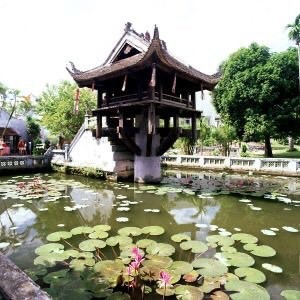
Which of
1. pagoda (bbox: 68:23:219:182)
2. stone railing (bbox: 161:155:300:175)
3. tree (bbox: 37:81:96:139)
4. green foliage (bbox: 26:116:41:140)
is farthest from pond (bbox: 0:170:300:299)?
green foliage (bbox: 26:116:41:140)

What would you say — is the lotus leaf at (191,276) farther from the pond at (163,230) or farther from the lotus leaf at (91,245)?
the lotus leaf at (91,245)

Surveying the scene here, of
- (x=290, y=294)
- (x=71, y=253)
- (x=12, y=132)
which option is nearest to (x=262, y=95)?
(x=290, y=294)

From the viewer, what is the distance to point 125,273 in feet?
13.1

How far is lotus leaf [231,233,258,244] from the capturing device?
550 cm

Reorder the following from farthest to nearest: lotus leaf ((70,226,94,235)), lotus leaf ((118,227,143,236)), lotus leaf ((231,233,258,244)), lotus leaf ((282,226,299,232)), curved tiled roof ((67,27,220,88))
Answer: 1. curved tiled roof ((67,27,220,88))
2. lotus leaf ((282,226,299,232))
3. lotus leaf ((70,226,94,235))
4. lotus leaf ((118,227,143,236))
5. lotus leaf ((231,233,258,244))

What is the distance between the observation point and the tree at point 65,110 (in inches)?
1056

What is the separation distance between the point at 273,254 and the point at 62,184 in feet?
31.6

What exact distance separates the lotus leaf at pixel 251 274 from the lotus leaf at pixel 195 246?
0.94 m

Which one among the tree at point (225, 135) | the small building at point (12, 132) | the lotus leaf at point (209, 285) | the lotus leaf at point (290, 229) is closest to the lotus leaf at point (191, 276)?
the lotus leaf at point (209, 285)

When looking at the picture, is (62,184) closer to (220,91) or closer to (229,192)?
(229,192)

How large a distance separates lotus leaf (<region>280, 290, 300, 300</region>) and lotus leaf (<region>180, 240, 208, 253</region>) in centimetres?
159

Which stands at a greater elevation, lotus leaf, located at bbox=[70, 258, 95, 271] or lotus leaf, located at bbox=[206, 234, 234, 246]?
lotus leaf, located at bbox=[70, 258, 95, 271]

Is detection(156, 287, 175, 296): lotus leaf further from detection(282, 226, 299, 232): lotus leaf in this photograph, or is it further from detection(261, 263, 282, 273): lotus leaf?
detection(282, 226, 299, 232): lotus leaf

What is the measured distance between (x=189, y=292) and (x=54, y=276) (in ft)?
5.92
